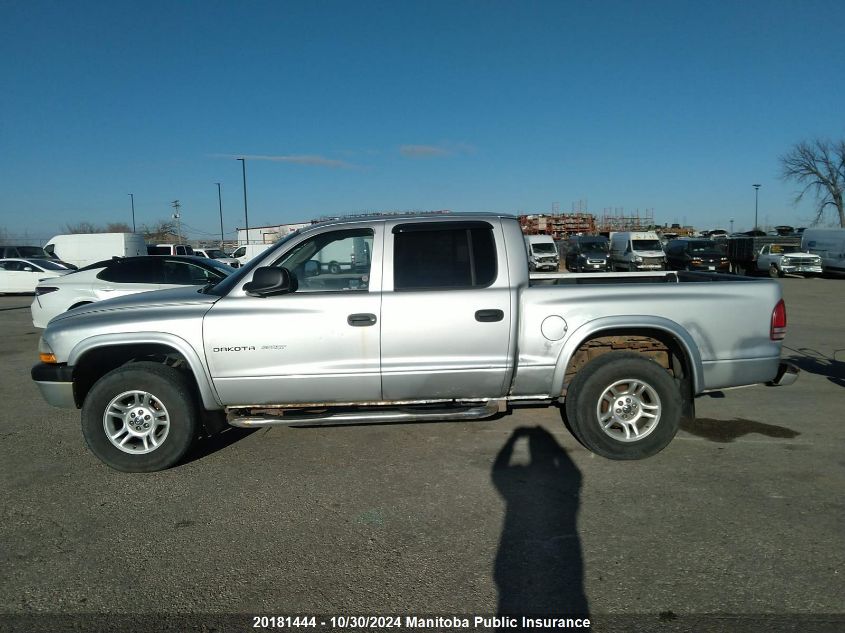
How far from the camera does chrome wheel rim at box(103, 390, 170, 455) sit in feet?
15.5

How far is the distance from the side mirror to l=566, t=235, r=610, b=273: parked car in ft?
95.7

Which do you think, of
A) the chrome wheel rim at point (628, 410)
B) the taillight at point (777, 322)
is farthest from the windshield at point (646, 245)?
the chrome wheel rim at point (628, 410)

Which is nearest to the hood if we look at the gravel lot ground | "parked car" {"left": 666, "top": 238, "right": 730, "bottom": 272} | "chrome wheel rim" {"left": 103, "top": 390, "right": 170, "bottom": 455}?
"chrome wheel rim" {"left": 103, "top": 390, "right": 170, "bottom": 455}

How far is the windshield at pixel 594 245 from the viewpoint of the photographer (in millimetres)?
34125

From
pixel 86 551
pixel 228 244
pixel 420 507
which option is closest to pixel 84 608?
pixel 86 551

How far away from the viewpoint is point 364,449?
208 inches

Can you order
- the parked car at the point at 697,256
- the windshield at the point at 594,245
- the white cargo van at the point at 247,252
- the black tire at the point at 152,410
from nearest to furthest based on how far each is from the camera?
the black tire at the point at 152,410 → the white cargo van at the point at 247,252 → the parked car at the point at 697,256 → the windshield at the point at 594,245

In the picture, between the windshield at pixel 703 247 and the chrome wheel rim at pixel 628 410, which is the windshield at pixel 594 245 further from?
the chrome wheel rim at pixel 628 410

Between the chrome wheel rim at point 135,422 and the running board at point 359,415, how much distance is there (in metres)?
0.51

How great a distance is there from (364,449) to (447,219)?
2.01 metres

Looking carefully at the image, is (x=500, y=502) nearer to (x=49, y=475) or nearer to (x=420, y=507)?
(x=420, y=507)

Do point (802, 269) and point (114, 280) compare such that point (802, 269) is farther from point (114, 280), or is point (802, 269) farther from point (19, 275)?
point (19, 275)

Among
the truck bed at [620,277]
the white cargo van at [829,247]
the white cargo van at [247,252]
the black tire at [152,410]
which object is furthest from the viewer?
the white cargo van at [247,252]

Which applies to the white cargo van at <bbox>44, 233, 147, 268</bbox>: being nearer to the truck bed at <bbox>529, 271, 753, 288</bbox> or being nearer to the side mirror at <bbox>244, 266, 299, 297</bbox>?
the side mirror at <bbox>244, 266, 299, 297</bbox>
